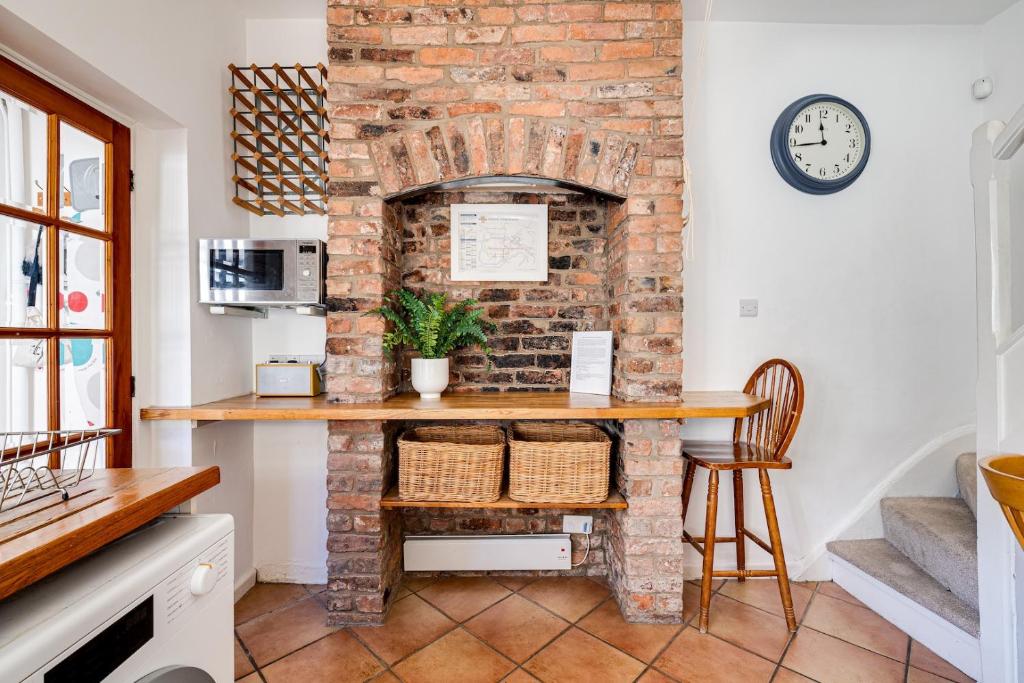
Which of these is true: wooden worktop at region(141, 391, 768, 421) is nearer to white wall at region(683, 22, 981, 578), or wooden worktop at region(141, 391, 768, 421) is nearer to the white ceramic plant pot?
the white ceramic plant pot

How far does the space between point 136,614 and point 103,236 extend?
140 cm

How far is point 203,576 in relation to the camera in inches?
32.0

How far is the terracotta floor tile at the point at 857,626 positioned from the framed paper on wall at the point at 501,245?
188cm

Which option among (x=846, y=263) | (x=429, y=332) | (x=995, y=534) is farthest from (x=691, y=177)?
(x=995, y=534)

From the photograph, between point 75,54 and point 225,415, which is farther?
point 225,415

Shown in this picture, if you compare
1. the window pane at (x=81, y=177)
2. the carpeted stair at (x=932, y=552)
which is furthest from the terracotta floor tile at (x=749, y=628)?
the window pane at (x=81, y=177)

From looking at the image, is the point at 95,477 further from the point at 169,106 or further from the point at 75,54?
the point at 169,106

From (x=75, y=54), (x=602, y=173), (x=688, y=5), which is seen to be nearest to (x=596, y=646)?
(x=602, y=173)

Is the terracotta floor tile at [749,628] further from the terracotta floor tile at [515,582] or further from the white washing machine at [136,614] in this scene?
the white washing machine at [136,614]

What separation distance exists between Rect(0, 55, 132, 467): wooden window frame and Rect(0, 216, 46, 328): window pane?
0.02 meters

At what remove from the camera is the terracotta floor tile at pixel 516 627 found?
1606 mm

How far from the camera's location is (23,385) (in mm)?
1225

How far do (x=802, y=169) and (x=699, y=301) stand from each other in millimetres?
798

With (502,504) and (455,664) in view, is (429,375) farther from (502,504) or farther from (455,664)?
(455,664)
